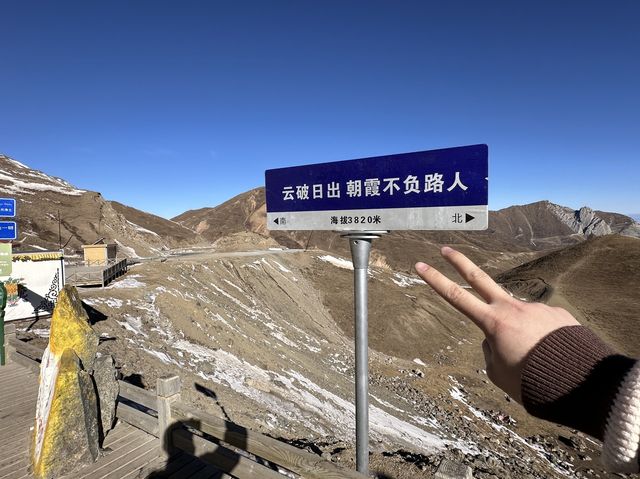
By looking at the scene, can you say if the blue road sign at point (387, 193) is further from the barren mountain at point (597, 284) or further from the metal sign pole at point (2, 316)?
the barren mountain at point (597, 284)

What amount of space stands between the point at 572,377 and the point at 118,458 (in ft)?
19.2

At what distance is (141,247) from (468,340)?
41.7m

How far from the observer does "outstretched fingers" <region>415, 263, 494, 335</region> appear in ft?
4.92

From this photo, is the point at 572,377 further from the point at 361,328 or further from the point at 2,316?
the point at 2,316

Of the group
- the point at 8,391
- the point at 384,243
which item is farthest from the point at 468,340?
the point at 384,243

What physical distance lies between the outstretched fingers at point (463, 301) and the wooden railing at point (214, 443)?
7.09 feet

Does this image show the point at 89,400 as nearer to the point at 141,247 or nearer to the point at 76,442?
the point at 76,442

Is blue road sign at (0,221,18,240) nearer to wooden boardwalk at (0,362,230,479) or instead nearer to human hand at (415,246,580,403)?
wooden boardwalk at (0,362,230,479)

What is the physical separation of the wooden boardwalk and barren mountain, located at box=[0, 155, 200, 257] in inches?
1354

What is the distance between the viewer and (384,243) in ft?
303

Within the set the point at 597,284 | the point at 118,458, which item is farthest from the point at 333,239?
the point at 118,458

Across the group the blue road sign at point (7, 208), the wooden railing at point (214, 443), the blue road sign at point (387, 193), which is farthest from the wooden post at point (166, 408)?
the blue road sign at point (7, 208)

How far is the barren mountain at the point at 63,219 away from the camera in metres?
38.3

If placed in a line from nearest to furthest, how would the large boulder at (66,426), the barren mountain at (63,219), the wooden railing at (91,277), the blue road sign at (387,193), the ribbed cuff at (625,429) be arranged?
the ribbed cuff at (625,429), the blue road sign at (387,193), the large boulder at (66,426), the wooden railing at (91,277), the barren mountain at (63,219)
